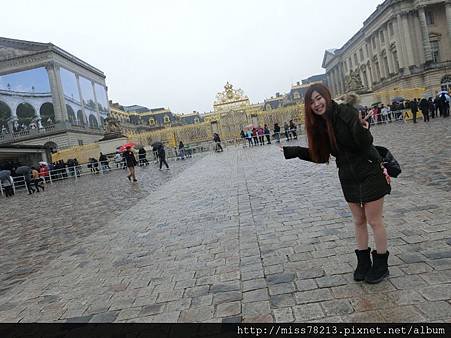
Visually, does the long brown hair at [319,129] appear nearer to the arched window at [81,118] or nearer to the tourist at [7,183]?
the tourist at [7,183]

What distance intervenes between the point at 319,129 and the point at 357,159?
0.43 meters

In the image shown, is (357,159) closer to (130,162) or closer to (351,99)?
(351,99)

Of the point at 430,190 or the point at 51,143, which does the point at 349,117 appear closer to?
the point at 430,190

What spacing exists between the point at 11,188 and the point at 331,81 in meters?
88.3

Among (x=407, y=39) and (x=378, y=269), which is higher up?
(x=407, y=39)

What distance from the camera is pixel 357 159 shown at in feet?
11.3

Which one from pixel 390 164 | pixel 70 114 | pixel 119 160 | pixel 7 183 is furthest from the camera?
pixel 70 114

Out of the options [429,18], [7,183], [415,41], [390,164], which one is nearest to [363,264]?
[390,164]

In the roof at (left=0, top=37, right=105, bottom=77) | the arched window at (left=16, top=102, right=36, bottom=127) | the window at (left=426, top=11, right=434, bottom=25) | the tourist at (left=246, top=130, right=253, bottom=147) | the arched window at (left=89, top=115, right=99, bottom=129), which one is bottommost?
the tourist at (left=246, top=130, right=253, bottom=147)

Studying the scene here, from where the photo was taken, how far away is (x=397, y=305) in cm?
307

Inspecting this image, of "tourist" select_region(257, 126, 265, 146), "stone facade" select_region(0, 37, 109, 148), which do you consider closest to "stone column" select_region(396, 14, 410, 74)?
"tourist" select_region(257, 126, 265, 146)

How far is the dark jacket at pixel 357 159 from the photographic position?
3.37m

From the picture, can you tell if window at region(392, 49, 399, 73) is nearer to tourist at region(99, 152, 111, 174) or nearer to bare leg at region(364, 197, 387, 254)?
tourist at region(99, 152, 111, 174)

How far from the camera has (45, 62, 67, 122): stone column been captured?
53219mm
